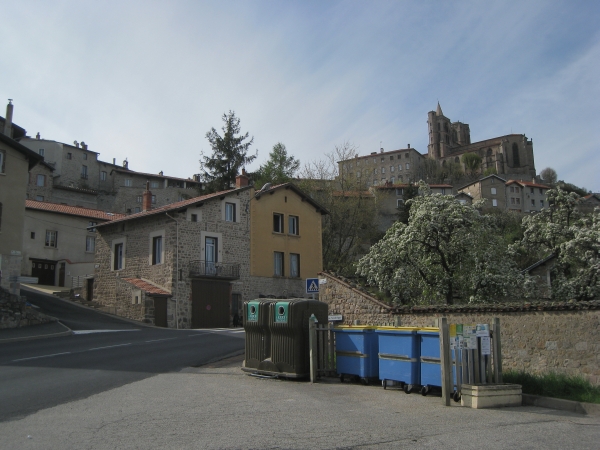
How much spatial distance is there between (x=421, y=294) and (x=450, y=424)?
15.4m

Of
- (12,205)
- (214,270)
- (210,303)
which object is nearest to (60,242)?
(12,205)

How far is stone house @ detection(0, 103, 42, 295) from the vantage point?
28922 millimetres

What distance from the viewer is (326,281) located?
1728 centimetres

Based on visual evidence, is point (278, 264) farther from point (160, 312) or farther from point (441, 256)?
point (441, 256)

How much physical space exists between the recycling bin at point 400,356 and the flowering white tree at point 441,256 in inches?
451

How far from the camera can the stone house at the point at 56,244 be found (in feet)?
147

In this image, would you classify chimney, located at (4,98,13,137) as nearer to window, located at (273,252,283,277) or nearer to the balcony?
the balcony

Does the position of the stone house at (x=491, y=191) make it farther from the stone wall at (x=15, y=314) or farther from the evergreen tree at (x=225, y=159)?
the stone wall at (x=15, y=314)

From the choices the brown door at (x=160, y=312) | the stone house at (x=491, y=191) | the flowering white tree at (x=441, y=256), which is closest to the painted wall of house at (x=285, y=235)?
the brown door at (x=160, y=312)

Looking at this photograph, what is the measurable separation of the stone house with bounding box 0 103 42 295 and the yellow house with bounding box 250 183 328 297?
43.5ft

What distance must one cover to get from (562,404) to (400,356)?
110 inches

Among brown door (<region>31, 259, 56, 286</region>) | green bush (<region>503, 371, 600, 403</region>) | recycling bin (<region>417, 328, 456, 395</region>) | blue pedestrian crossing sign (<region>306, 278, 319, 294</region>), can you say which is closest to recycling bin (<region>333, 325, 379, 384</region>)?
recycling bin (<region>417, 328, 456, 395</region>)

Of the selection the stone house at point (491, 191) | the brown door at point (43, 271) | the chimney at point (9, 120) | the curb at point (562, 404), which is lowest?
the curb at point (562, 404)

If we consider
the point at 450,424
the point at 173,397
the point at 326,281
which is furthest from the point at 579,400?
the point at 326,281
